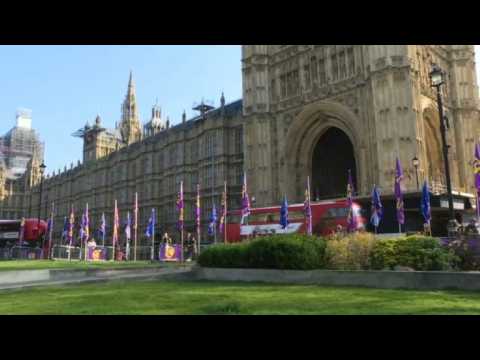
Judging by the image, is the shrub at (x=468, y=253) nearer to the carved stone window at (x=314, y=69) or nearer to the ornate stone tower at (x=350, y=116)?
the ornate stone tower at (x=350, y=116)

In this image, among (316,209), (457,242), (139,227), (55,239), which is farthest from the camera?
(55,239)

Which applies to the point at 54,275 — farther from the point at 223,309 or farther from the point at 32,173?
the point at 32,173

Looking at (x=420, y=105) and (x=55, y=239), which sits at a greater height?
(x=420, y=105)

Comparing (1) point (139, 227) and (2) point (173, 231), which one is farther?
(1) point (139, 227)

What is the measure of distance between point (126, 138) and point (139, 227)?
4198cm

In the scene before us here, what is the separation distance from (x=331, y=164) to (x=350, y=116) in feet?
29.4

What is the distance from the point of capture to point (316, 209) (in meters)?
33.7

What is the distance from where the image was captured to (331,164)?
158ft

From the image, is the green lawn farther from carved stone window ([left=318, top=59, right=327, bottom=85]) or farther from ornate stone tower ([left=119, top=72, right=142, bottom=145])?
ornate stone tower ([left=119, top=72, right=142, bottom=145])

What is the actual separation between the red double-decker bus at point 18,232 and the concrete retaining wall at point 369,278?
40.5 m

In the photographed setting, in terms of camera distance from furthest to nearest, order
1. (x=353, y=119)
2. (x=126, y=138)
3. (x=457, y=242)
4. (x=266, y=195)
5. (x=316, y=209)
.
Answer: (x=126, y=138) < (x=266, y=195) < (x=353, y=119) < (x=316, y=209) < (x=457, y=242)

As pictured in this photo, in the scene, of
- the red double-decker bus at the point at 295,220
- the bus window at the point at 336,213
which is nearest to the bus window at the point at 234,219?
the red double-decker bus at the point at 295,220

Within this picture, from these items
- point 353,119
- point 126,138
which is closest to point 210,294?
point 353,119
